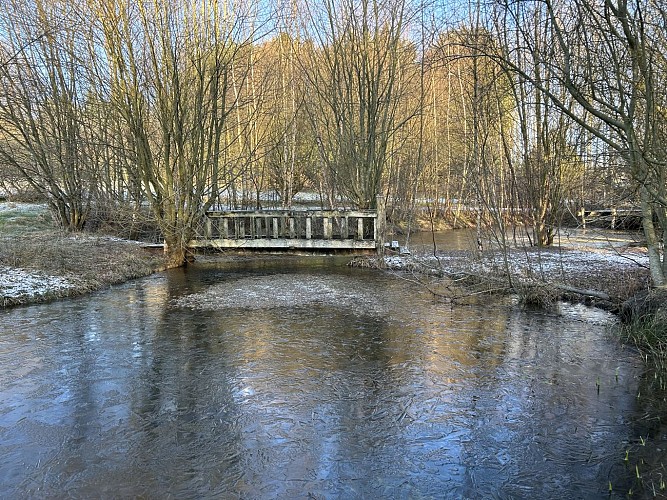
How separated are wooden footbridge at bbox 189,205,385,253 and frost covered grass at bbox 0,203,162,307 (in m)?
2.26

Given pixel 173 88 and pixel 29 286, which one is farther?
pixel 173 88

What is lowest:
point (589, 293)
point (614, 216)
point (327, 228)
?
point (589, 293)

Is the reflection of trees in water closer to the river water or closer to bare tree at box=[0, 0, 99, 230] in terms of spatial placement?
the river water

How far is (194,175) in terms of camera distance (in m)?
15.3

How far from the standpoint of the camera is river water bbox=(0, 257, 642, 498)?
13.5 feet

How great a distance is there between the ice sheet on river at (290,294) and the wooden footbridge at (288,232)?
10.6ft

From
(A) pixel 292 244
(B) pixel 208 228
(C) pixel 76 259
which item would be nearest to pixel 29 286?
(C) pixel 76 259

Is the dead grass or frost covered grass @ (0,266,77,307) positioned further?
the dead grass

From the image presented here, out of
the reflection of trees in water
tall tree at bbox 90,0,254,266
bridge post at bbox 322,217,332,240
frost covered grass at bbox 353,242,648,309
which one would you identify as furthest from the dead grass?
frost covered grass at bbox 353,242,648,309

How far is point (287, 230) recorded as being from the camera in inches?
674

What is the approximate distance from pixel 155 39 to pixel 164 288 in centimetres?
691

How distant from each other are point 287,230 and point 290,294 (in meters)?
6.12

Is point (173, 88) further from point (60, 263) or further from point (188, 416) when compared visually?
point (188, 416)

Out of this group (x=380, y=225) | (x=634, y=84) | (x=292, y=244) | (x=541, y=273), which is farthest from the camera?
(x=292, y=244)
